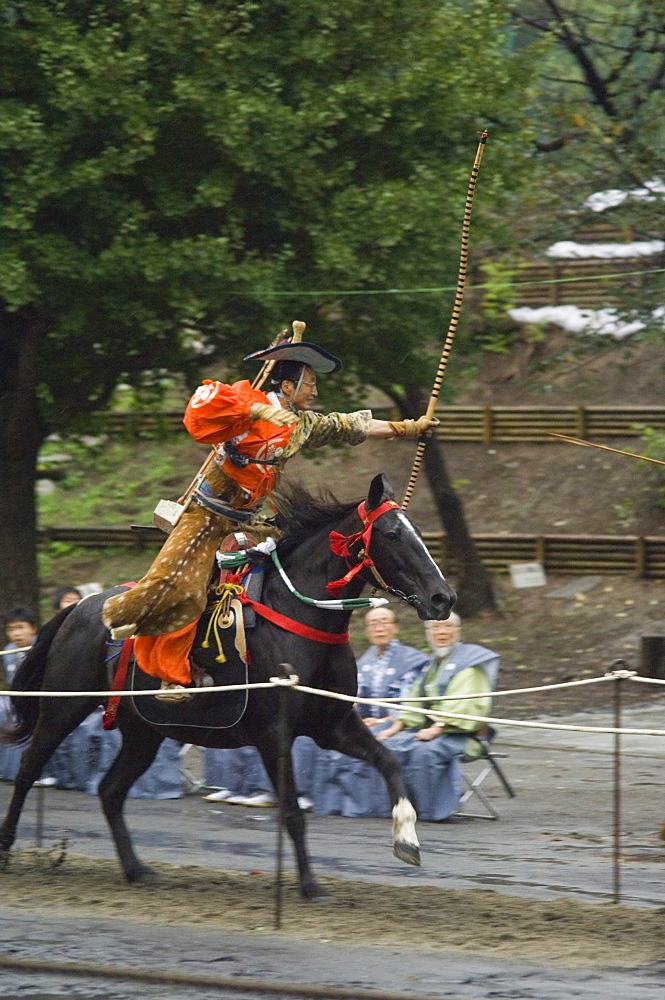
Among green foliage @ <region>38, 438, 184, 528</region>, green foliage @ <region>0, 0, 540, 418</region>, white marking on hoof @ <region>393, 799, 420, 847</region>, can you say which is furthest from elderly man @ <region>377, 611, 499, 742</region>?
green foliage @ <region>38, 438, 184, 528</region>

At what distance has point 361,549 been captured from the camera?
24.0 ft

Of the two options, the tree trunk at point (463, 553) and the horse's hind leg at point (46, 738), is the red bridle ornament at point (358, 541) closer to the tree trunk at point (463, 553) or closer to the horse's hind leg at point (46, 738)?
the horse's hind leg at point (46, 738)

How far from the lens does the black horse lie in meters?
7.09

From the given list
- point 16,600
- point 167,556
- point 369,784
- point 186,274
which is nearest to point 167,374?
point 186,274

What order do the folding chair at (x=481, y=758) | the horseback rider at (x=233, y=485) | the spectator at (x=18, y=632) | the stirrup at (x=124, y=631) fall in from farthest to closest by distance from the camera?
the spectator at (x=18, y=632), the folding chair at (x=481, y=758), the stirrup at (x=124, y=631), the horseback rider at (x=233, y=485)

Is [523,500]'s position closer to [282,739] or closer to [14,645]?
[14,645]

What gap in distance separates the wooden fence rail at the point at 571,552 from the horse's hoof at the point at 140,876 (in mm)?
12207

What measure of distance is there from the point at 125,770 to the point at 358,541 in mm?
1931

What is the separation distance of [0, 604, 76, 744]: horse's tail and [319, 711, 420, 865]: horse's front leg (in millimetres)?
1930

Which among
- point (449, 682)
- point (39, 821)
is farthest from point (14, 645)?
point (449, 682)

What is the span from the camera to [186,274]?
13094 mm

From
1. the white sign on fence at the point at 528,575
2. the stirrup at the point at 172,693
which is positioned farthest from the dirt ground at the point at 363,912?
the white sign on fence at the point at 528,575

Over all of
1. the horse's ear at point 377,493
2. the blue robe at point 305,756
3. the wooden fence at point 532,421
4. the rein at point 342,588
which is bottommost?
the wooden fence at point 532,421

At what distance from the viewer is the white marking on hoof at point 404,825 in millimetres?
6883
